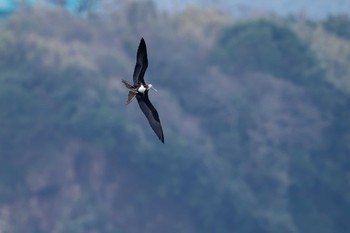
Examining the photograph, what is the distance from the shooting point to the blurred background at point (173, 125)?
5756 centimetres

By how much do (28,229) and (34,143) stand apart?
4158 mm

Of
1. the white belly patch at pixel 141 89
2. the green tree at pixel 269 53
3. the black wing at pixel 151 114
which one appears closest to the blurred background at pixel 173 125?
the green tree at pixel 269 53

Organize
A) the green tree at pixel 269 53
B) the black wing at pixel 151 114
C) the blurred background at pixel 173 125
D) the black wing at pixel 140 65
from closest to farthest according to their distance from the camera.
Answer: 1. the black wing at pixel 140 65
2. the black wing at pixel 151 114
3. the blurred background at pixel 173 125
4. the green tree at pixel 269 53

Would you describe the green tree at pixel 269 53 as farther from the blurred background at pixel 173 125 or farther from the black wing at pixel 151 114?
the black wing at pixel 151 114

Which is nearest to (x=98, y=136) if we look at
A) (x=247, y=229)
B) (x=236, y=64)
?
(x=247, y=229)

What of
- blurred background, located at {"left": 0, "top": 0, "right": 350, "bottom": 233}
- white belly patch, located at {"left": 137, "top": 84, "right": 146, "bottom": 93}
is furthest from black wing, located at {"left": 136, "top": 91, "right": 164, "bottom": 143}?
blurred background, located at {"left": 0, "top": 0, "right": 350, "bottom": 233}

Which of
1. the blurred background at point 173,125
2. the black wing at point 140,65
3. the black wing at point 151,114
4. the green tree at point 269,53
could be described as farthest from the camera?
the green tree at point 269,53

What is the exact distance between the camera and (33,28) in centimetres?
6475

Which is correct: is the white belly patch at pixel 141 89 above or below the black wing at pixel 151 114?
below

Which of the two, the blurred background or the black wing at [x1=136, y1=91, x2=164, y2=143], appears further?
the blurred background

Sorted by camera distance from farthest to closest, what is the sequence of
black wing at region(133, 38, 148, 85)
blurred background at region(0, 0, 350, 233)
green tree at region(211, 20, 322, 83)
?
1. green tree at region(211, 20, 322, 83)
2. blurred background at region(0, 0, 350, 233)
3. black wing at region(133, 38, 148, 85)

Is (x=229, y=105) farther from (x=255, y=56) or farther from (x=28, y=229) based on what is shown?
(x=28, y=229)

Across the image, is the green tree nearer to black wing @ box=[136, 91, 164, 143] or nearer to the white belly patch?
black wing @ box=[136, 91, 164, 143]

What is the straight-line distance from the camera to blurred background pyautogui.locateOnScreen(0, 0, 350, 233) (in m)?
57.6
